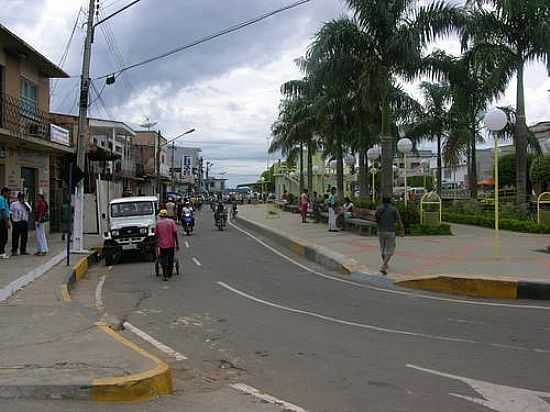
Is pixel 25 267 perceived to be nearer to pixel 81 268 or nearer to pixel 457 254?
pixel 81 268

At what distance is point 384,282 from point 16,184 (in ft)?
54.8

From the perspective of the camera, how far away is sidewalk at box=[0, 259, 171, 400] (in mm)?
6176

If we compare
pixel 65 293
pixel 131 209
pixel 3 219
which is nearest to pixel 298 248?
pixel 131 209

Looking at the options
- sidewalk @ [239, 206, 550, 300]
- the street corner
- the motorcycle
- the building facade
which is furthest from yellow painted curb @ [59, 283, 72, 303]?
the motorcycle

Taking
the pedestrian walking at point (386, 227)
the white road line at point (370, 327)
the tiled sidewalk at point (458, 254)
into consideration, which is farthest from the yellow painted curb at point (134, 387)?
the pedestrian walking at point (386, 227)

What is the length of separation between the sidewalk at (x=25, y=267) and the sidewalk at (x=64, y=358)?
7.85 feet

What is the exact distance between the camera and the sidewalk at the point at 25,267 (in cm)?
1324

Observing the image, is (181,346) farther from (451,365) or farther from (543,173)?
(543,173)

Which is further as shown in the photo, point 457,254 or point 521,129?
point 521,129

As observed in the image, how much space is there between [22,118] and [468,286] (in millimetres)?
17472

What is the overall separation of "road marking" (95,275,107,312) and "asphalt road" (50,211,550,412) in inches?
5.8

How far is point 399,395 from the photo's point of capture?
21.1ft

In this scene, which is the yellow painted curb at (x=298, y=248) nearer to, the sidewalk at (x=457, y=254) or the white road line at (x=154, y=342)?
the sidewalk at (x=457, y=254)

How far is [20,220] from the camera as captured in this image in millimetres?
18828
